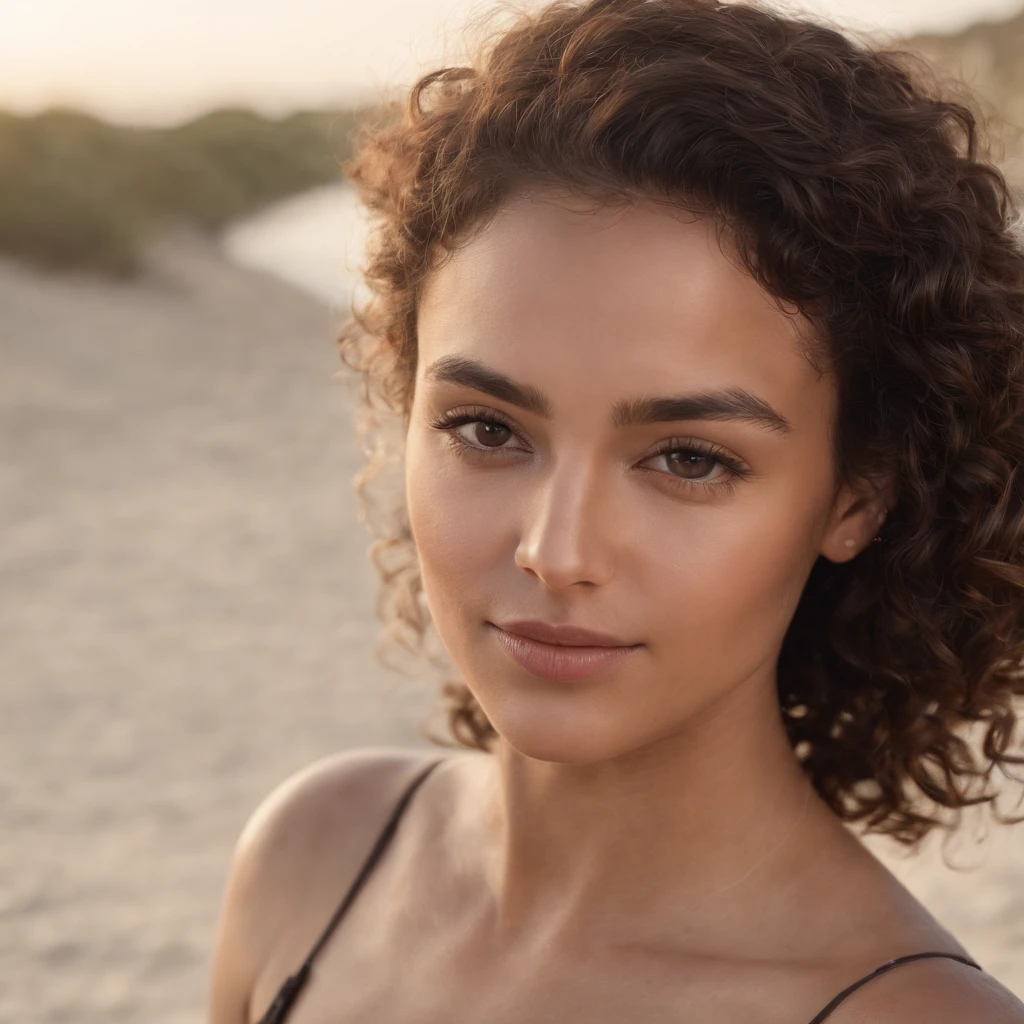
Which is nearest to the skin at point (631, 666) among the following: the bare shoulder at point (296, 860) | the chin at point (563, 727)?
the chin at point (563, 727)

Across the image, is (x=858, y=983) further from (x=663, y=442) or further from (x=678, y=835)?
(x=663, y=442)

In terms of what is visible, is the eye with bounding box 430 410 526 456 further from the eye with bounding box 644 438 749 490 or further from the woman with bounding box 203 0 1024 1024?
the eye with bounding box 644 438 749 490

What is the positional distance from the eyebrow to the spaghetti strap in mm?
899

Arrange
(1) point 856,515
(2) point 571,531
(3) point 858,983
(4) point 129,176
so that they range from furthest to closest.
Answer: (4) point 129,176 → (1) point 856,515 → (3) point 858,983 → (2) point 571,531

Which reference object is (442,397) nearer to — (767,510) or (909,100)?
(767,510)

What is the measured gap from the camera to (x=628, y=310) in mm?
1712

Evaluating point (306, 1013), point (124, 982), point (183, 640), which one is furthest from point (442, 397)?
point (183, 640)

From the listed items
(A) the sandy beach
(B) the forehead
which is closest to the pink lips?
(B) the forehead

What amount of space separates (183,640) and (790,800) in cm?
546

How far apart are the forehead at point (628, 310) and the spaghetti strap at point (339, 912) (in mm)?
925

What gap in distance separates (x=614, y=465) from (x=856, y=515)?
0.45 m

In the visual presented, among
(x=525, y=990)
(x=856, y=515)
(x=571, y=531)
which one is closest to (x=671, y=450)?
(x=571, y=531)

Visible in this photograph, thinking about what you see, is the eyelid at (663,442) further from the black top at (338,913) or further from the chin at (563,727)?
the black top at (338,913)

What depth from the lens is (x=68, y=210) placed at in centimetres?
1402
